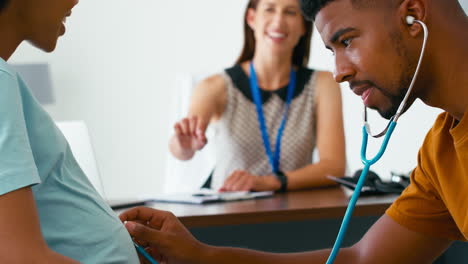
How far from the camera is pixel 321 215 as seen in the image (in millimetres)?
1641

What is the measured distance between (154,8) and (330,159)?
2.45 metres

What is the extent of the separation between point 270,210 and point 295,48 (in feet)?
4.40

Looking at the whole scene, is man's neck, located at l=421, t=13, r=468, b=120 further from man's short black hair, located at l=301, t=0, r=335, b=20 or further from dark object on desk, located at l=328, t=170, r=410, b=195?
dark object on desk, located at l=328, t=170, r=410, b=195

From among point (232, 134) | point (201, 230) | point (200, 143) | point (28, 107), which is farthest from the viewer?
point (232, 134)

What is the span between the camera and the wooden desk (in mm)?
1594

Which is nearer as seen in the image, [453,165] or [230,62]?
[453,165]

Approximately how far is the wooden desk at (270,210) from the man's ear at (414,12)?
68 cm

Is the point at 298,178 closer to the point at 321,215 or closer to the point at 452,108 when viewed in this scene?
the point at 321,215

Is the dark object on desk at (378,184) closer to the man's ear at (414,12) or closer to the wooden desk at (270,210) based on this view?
the wooden desk at (270,210)

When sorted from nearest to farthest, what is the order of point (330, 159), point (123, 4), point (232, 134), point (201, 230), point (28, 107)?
point (28, 107) → point (201, 230) → point (330, 159) → point (232, 134) → point (123, 4)

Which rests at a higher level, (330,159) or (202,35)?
(202,35)

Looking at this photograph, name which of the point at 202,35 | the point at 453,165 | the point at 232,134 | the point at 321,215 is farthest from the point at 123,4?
the point at 453,165

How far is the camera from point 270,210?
1623mm

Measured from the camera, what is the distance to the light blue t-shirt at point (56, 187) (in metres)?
0.76
